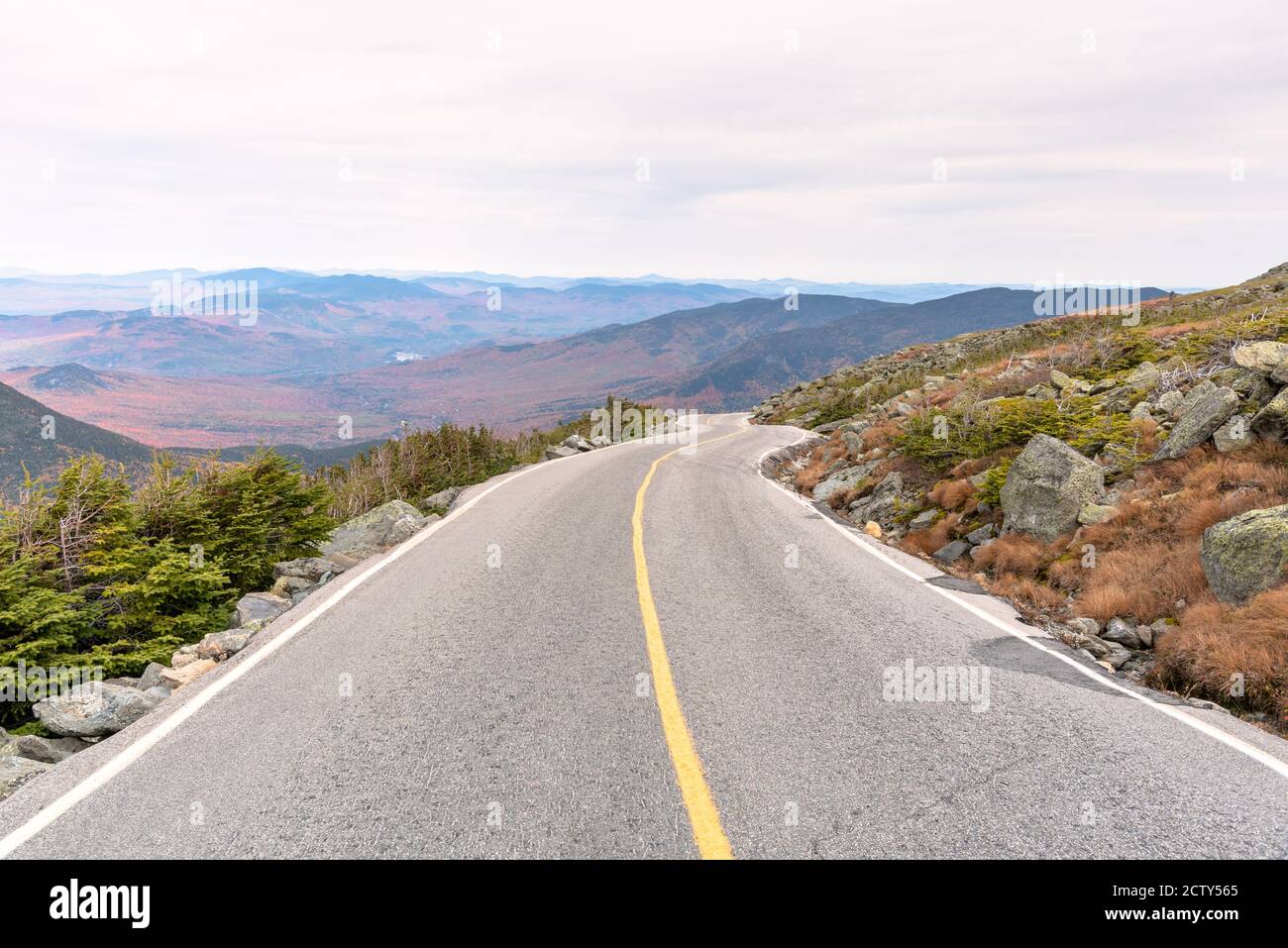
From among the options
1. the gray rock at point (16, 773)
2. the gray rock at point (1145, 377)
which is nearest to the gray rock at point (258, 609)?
the gray rock at point (16, 773)

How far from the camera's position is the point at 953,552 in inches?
411

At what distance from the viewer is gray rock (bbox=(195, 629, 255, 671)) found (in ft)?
22.2

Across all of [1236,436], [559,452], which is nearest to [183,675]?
[1236,436]

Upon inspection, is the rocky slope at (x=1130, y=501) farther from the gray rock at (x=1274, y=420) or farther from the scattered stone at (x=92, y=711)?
the scattered stone at (x=92, y=711)

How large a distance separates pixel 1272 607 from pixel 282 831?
7.82 m

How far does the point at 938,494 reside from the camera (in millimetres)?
12406

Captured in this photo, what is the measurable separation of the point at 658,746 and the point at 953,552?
783 cm

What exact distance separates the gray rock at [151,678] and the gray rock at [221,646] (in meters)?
0.37

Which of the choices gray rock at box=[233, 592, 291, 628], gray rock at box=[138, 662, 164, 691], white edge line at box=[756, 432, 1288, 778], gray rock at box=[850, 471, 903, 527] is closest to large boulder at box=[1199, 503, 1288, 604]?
white edge line at box=[756, 432, 1288, 778]

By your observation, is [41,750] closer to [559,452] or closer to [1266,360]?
[1266,360]

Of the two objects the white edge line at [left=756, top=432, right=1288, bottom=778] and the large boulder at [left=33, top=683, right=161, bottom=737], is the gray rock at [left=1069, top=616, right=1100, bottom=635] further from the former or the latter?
the large boulder at [left=33, top=683, right=161, bottom=737]

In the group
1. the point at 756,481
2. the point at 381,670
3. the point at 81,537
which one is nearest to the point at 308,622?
the point at 381,670

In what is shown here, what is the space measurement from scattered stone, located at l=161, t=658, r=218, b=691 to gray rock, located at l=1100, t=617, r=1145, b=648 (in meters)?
9.14
